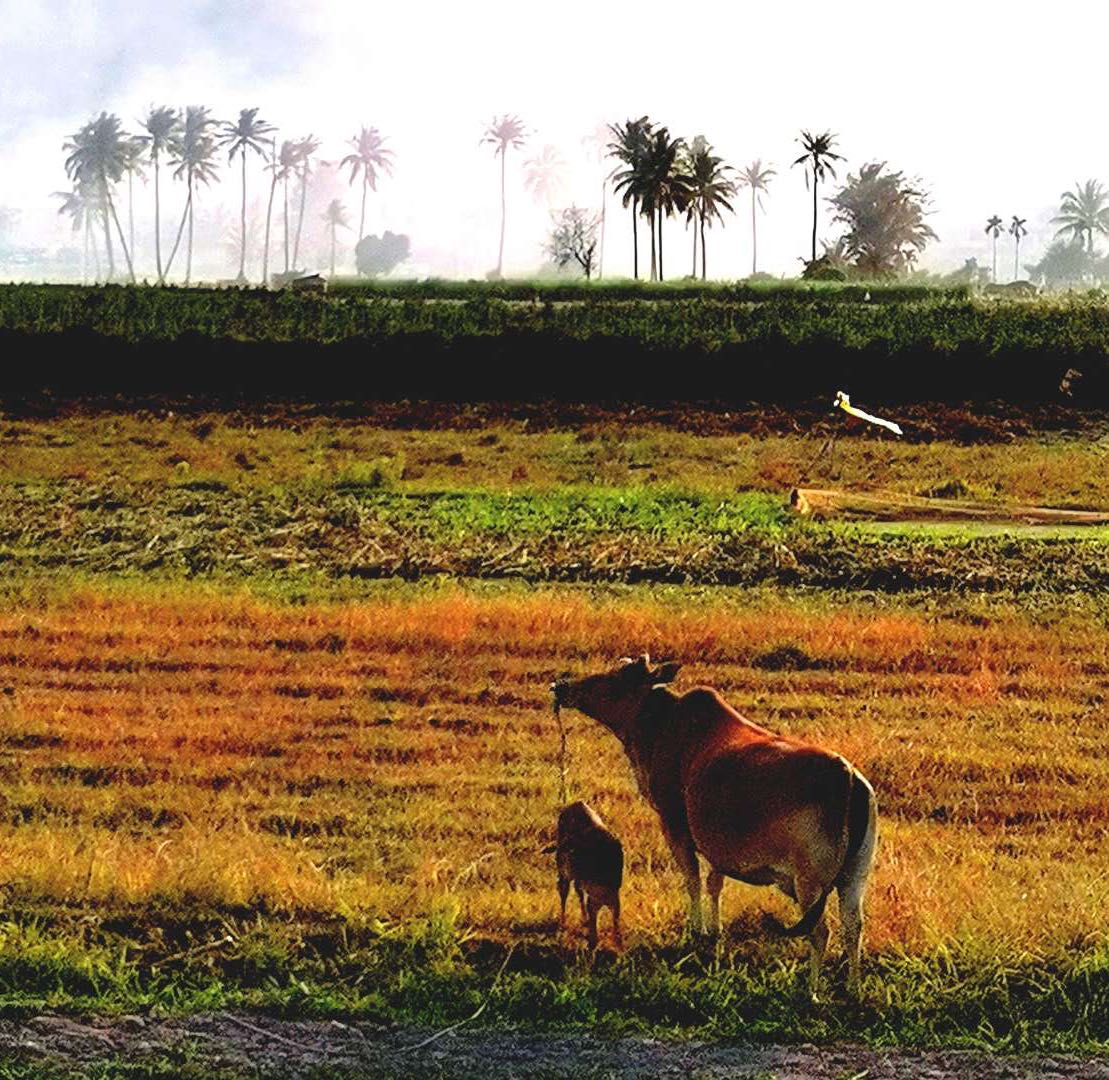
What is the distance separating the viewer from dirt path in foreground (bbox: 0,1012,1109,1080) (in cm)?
523

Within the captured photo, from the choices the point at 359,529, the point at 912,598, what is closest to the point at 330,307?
the point at 359,529

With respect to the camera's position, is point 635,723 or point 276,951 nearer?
point 635,723

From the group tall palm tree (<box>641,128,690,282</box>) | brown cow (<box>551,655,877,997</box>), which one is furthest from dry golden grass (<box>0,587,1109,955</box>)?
tall palm tree (<box>641,128,690,282</box>)

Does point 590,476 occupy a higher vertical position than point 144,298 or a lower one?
lower

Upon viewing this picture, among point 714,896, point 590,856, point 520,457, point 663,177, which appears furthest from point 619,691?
point 663,177

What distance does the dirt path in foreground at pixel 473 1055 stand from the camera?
523 cm

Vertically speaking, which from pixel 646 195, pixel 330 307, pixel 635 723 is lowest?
pixel 635 723

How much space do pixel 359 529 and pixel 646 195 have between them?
47708 mm

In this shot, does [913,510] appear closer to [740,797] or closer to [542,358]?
[542,358]

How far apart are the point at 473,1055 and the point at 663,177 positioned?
Answer: 5955cm

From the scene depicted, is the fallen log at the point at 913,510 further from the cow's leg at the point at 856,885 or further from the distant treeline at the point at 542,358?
the cow's leg at the point at 856,885

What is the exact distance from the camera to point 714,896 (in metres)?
5.78

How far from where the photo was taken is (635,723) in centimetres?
581

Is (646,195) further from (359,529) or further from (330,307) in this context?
(359,529)
